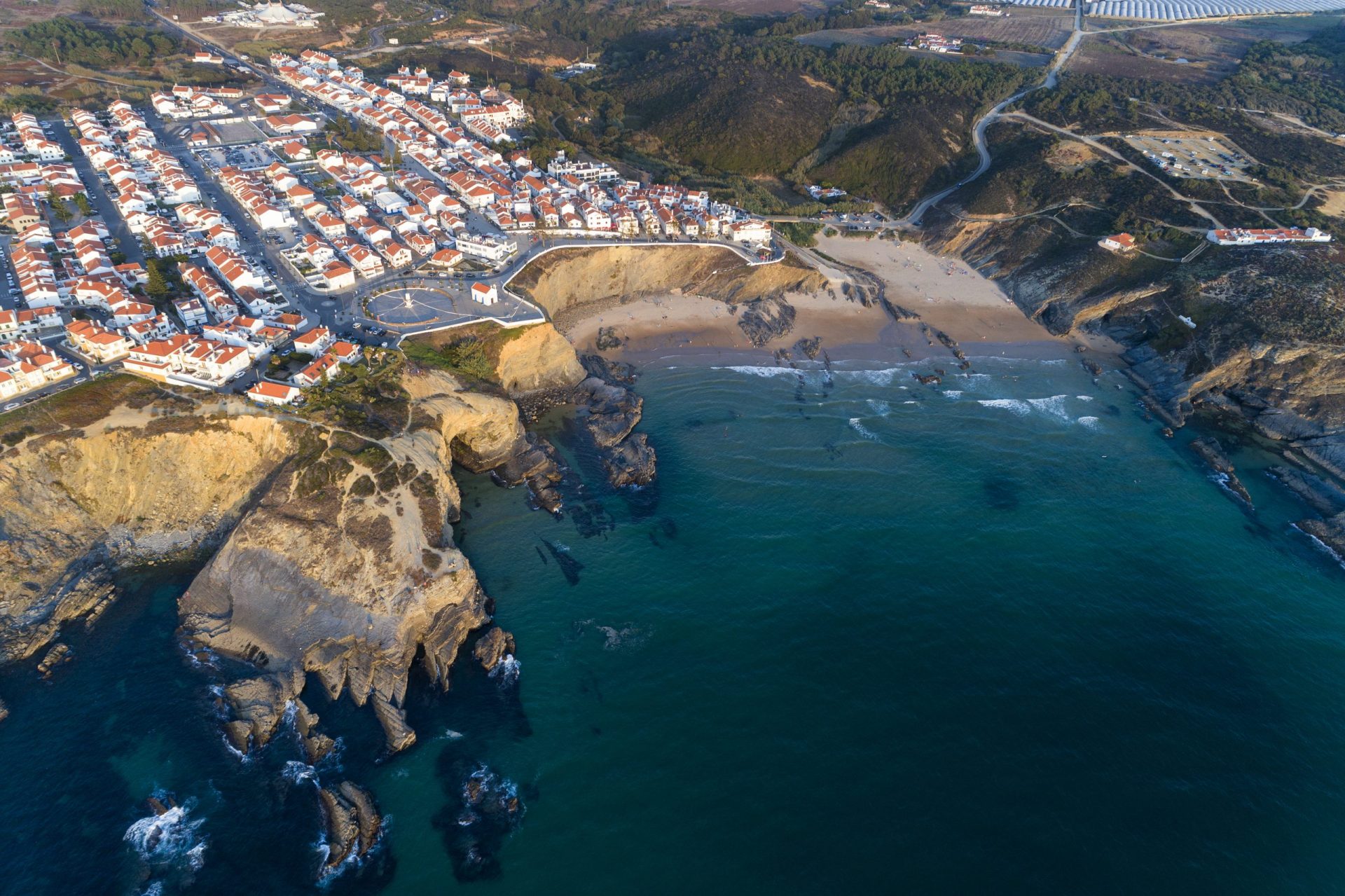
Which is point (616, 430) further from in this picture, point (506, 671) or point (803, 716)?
point (803, 716)

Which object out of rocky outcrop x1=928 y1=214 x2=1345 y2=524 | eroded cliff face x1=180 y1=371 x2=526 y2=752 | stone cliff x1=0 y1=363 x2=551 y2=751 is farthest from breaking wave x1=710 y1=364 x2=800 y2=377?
rocky outcrop x1=928 y1=214 x2=1345 y2=524

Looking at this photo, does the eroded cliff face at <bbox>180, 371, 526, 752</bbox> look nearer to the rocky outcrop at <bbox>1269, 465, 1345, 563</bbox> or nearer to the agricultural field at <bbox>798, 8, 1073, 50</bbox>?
the rocky outcrop at <bbox>1269, 465, 1345, 563</bbox>

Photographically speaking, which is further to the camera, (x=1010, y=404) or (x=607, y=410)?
(x=1010, y=404)

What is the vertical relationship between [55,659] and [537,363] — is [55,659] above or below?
below

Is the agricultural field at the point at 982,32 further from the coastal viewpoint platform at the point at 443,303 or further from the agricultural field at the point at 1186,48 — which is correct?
the coastal viewpoint platform at the point at 443,303

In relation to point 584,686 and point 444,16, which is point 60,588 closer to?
point 584,686

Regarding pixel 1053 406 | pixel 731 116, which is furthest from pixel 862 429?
pixel 731 116

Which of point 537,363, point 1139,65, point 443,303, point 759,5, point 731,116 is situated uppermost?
point 1139,65
